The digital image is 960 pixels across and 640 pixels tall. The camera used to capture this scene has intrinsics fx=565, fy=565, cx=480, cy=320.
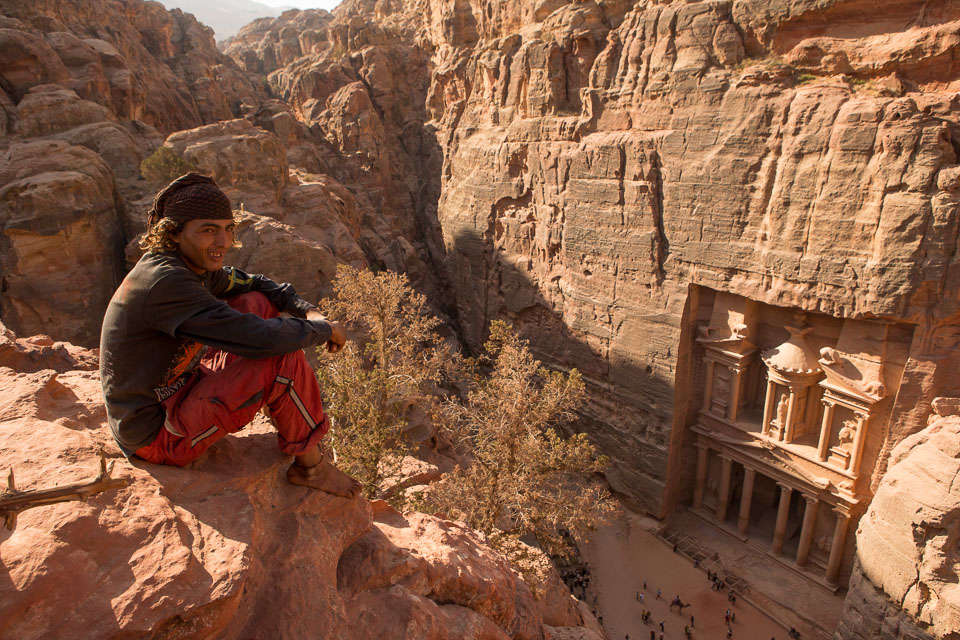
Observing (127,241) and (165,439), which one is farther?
(127,241)

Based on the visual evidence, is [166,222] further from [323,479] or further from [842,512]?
[842,512]

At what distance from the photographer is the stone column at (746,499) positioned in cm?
1700

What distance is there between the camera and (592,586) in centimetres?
1625

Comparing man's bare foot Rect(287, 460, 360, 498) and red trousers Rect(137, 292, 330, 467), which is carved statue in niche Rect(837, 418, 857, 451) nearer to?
man's bare foot Rect(287, 460, 360, 498)

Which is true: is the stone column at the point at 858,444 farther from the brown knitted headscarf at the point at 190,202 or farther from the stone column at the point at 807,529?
the brown knitted headscarf at the point at 190,202

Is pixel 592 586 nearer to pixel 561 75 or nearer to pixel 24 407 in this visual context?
pixel 24 407

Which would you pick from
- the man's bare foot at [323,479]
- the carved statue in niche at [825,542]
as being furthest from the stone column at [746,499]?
the man's bare foot at [323,479]

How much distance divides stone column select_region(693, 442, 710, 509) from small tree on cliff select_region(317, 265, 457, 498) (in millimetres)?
9087

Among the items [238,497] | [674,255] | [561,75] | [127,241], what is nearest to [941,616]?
[674,255]

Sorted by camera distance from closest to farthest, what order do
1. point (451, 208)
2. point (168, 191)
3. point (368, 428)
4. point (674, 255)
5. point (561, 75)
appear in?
point (168, 191)
point (368, 428)
point (674, 255)
point (561, 75)
point (451, 208)

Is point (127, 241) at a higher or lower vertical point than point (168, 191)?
lower

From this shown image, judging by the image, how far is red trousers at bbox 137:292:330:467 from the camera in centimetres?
352

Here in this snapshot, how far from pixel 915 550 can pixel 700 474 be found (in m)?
7.81

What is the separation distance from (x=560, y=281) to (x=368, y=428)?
1195 cm
